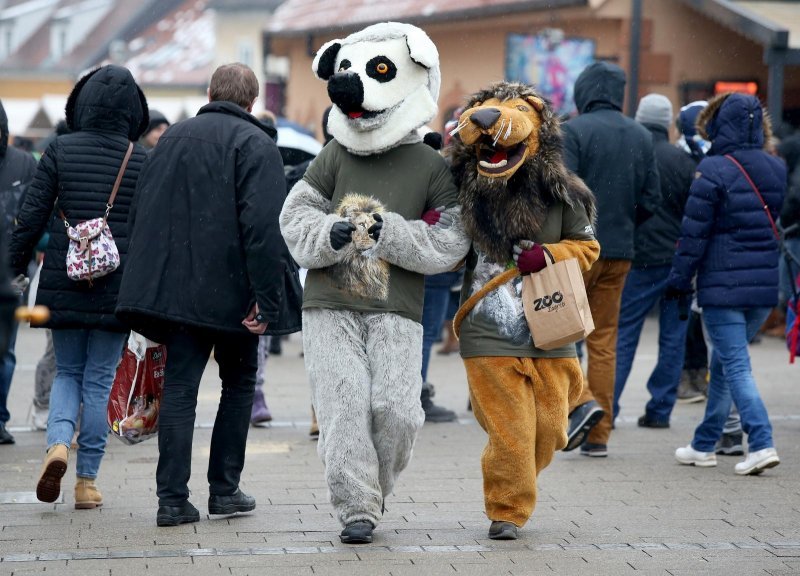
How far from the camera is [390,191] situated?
593 cm

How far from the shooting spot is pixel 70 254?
6555 millimetres

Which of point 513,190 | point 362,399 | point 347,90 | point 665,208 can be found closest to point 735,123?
point 665,208

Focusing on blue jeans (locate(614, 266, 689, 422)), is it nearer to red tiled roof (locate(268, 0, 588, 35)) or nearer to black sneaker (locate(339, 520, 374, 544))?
black sneaker (locate(339, 520, 374, 544))

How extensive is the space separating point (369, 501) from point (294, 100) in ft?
76.6

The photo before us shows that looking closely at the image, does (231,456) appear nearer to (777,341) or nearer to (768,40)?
(777,341)

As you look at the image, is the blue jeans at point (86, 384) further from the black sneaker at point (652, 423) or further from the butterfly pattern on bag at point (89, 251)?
the black sneaker at point (652, 423)

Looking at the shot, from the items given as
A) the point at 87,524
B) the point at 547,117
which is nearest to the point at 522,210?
the point at 547,117

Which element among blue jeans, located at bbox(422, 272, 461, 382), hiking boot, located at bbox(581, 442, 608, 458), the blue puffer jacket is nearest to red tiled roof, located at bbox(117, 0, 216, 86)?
blue jeans, located at bbox(422, 272, 461, 382)

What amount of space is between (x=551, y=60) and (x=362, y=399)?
13734mm

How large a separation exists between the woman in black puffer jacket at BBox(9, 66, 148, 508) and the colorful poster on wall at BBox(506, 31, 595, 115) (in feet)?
38.8

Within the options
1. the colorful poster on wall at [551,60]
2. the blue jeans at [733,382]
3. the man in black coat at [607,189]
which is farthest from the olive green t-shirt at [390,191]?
the colorful poster on wall at [551,60]

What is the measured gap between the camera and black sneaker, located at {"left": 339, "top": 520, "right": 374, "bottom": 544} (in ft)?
19.2

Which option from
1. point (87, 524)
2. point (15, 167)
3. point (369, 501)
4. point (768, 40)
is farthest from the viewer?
point (768, 40)

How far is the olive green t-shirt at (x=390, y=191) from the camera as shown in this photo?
5891 millimetres
